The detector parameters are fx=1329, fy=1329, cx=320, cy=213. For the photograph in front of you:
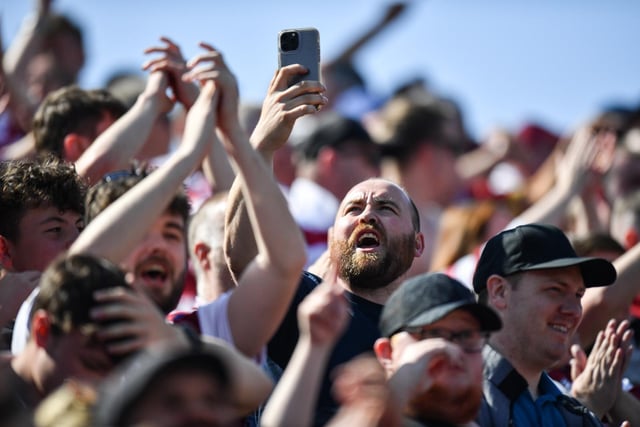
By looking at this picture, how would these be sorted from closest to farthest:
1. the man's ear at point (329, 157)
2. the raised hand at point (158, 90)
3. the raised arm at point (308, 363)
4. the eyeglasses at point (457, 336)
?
the raised arm at point (308, 363)
the eyeglasses at point (457, 336)
the raised hand at point (158, 90)
the man's ear at point (329, 157)

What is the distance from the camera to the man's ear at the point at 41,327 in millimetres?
4039

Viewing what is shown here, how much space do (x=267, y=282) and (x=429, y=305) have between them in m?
0.55

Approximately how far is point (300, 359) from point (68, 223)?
167cm

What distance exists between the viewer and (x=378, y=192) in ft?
19.4

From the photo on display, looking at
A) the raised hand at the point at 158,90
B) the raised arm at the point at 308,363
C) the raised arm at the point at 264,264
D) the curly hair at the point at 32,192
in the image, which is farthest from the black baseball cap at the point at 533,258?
the raised arm at the point at 308,363

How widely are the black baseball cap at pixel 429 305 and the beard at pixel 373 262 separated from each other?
104 cm

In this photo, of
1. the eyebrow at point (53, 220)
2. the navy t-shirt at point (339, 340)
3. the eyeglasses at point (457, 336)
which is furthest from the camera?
the eyebrow at point (53, 220)

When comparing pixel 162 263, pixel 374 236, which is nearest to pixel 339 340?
pixel 374 236

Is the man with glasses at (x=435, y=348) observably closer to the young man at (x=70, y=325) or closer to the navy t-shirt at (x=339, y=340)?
the navy t-shirt at (x=339, y=340)

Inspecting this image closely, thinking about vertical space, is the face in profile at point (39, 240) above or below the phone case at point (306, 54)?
below

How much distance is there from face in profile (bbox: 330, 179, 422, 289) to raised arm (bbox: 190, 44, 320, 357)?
114 centimetres

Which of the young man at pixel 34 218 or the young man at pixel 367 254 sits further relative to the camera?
the young man at pixel 367 254

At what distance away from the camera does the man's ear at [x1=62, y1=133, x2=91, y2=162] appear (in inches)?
259

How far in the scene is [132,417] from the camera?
11.0 ft
